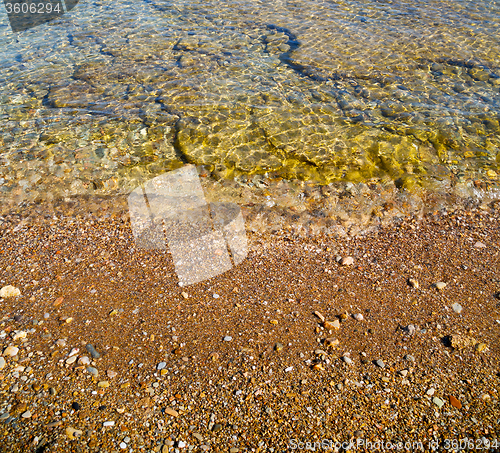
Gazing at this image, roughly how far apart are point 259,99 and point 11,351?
644 centimetres

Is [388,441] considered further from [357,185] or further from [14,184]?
[14,184]

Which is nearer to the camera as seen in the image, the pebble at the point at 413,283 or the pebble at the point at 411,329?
the pebble at the point at 411,329

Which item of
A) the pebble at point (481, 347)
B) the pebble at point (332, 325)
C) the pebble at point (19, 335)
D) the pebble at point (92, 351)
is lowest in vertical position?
the pebble at point (19, 335)

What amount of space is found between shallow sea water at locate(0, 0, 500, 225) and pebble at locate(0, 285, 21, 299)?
191 centimetres

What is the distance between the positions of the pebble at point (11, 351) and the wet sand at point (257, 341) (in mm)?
51

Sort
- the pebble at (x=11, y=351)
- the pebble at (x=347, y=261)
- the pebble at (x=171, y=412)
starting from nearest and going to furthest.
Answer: the pebble at (x=171, y=412) → the pebble at (x=11, y=351) → the pebble at (x=347, y=261)

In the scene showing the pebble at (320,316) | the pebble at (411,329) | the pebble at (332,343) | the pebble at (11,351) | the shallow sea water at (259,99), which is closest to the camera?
A: the pebble at (11,351)

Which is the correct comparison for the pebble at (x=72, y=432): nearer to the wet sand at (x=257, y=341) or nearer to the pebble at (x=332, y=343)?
the wet sand at (x=257, y=341)

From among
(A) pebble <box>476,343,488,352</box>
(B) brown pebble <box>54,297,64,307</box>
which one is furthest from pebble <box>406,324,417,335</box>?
A: (B) brown pebble <box>54,297,64,307</box>

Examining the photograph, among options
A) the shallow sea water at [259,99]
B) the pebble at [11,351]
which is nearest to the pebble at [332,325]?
the shallow sea water at [259,99]

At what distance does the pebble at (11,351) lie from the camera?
3.63 m

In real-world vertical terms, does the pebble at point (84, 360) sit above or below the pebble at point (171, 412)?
below

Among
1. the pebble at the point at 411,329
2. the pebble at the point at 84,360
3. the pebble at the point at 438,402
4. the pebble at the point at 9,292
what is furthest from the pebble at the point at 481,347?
the pebble at the point at 9,292

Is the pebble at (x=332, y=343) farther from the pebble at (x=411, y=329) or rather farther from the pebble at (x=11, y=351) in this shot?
the pebble at (x=11, y=351)
